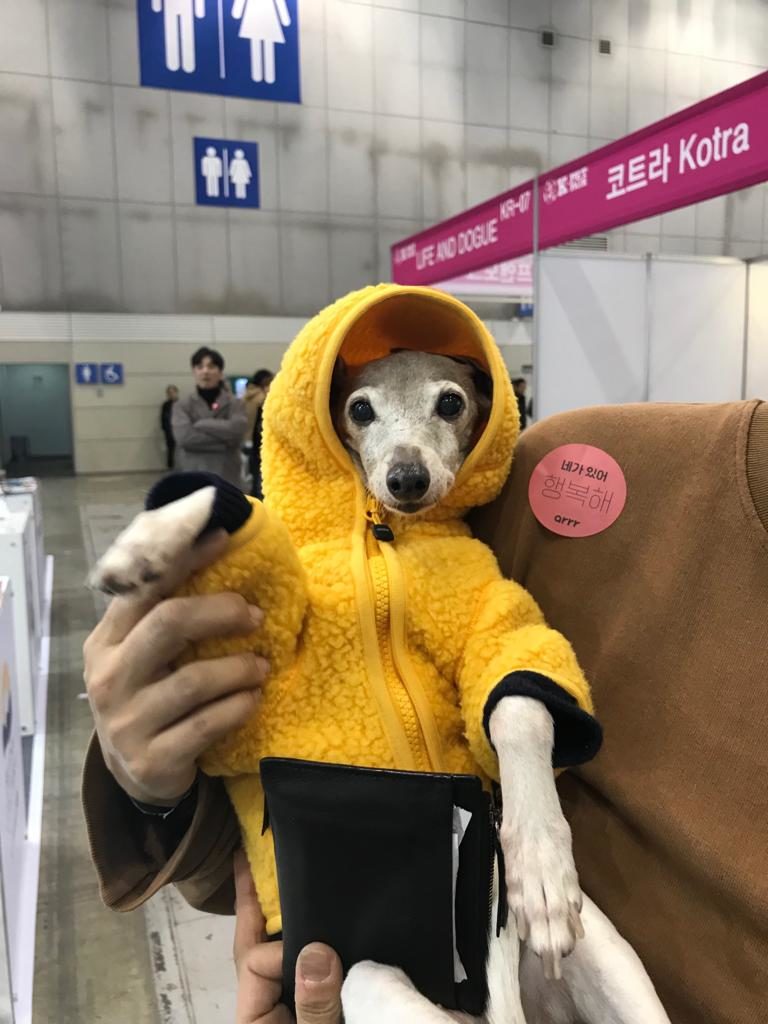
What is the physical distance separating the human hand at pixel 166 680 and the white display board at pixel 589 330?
16.3ft

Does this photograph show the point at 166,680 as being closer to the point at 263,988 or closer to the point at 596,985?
the point at 263,988

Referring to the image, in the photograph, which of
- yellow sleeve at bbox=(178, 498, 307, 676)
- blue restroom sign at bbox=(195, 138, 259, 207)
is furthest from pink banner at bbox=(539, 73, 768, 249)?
blue restroom sign at bbox=(195, 138, 259, 207)

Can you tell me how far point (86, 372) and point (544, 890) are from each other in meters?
13.0

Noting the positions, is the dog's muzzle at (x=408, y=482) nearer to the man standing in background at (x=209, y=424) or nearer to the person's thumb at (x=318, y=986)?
the person's thumb at (x=318, y=986)

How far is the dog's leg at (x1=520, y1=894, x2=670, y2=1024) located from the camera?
802mm

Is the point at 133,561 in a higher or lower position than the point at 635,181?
lower

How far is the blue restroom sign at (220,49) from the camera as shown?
20.5 ft

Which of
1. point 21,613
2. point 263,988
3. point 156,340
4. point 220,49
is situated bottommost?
point 21,613

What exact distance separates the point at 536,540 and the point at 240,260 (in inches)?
478

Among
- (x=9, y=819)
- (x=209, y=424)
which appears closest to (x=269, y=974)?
(x=9, y=819)

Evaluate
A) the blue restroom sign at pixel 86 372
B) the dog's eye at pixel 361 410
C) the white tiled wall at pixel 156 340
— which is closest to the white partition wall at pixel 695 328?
the dog's eye at pixel 361 410

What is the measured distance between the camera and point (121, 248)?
38.9 ft

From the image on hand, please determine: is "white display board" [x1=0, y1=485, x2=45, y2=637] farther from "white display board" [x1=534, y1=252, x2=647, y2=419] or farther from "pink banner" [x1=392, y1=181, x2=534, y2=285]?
"pink banner" [x1=392, y1=181, x2=534, y2=285]

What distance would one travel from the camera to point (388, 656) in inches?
39.7
